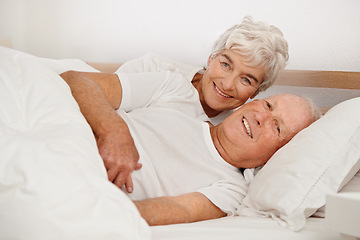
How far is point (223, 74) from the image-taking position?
67.1 inches

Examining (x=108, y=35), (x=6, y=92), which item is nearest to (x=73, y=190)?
(x=6, y=92)

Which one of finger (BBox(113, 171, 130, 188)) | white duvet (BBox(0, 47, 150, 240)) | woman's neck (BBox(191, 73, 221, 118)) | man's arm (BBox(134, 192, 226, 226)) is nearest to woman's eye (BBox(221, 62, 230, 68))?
woman's neck (BBox(191, 73, 221, 118))

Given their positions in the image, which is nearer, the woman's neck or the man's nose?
the man's nose

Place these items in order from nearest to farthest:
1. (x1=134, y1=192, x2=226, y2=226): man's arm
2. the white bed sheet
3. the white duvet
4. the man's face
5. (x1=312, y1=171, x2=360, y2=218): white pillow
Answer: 1. the white duvet
2. the white bed sheet
3. (x1=134, y1=192, x2=226, y2=226): man's arm
4. (x1=312, y1=171, x2=360, y2=218): white pillow
5. the man's face

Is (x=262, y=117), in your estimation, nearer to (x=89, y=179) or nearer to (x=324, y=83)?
(x=324, y=83)

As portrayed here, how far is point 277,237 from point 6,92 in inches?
30.8

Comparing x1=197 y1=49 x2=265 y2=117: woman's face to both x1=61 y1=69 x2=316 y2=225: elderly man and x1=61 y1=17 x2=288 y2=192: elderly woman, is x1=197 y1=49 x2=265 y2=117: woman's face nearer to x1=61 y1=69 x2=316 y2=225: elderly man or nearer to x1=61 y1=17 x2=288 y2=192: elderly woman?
x1=61 y1=17 x2=288 y2=192: elderly woman

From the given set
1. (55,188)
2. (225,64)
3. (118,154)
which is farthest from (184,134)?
(55,188)

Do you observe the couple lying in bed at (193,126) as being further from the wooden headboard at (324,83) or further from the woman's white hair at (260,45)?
the wooden headboard at (324,83)

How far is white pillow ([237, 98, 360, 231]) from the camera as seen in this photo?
3.73 feet

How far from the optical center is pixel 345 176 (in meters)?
1.18

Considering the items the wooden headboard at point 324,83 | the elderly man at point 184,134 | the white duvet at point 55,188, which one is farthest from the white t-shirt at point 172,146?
the wooden headboard at point 324,83

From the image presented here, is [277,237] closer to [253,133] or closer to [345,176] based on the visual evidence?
[345,176]

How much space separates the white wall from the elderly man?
0.51m
